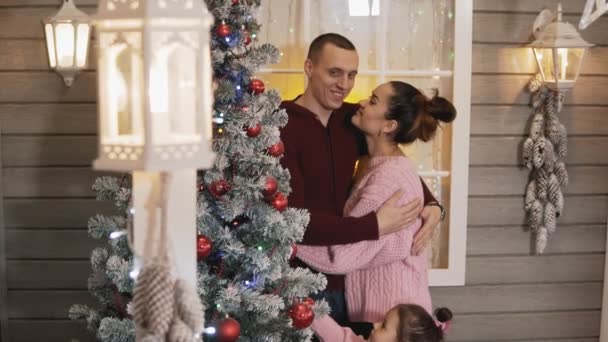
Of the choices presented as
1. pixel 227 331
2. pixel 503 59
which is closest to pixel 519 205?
pixel 503 59

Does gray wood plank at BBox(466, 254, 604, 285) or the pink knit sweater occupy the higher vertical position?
the pink knit sweater

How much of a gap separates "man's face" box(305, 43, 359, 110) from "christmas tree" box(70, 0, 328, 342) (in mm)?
567

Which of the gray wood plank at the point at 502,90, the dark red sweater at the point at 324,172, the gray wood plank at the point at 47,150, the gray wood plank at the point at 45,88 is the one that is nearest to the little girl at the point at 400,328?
the dark red sweater at the point at 324,172

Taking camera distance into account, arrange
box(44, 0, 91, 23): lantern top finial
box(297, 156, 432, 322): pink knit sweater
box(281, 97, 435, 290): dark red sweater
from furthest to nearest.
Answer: box(44, 0, 91, 23): lantern top finial, box(297, 156, 432, 322): pink knit sweater, box(281, 97, 435, 290): dark red sweater

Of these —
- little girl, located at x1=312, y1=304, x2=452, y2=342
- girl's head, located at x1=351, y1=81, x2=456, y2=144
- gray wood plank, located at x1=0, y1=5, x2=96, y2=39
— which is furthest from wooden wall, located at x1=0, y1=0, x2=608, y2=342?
little girl, located at x1=312, y1=304, x2=452, y2=342

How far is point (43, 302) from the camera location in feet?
10.8

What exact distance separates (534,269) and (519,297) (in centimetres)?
15

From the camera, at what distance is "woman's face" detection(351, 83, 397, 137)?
270 centimetres

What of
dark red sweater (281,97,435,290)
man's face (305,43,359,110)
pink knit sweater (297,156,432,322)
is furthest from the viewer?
man's face (305,43,359,110)

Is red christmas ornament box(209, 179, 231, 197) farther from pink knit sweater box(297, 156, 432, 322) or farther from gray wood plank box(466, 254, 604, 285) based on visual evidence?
gray wood plank box(466, 254, 604, 285)

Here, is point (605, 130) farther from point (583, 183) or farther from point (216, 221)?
point (216, 221)

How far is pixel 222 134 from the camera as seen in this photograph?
204 cm

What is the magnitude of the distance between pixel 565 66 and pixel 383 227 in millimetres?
1281

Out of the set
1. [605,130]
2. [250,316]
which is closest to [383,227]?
[250,316]
